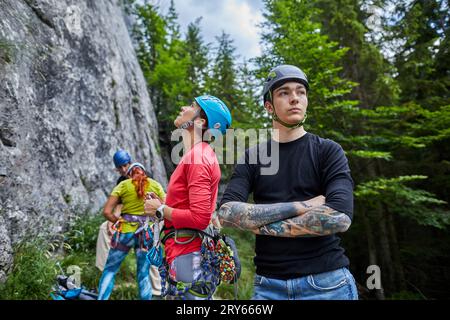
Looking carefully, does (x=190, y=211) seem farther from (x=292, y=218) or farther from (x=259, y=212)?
(x=292, y=218)

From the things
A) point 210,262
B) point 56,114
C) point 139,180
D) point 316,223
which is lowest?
point 210,262

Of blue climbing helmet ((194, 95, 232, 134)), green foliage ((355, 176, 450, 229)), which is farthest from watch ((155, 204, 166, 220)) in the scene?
green foliage ((355, 176, 450, 229))

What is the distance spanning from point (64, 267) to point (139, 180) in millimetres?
2717

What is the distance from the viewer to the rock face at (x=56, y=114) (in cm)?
619

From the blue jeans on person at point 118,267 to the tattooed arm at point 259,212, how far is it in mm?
3343

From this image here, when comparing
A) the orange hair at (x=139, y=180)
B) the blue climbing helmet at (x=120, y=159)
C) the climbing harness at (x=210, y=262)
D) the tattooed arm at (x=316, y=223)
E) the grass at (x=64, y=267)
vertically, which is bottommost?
the grass at (x=64, y=267)

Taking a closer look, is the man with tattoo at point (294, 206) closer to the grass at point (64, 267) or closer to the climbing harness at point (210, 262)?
the climbing harness at point (210, 262)

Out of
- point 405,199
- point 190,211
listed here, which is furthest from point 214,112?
point 405,199

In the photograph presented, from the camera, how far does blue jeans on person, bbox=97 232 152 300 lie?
5.03 m

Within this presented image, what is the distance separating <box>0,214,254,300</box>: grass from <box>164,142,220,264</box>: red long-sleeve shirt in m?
3.68

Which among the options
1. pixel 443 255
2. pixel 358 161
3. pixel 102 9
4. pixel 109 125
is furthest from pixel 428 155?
pixel 102 9

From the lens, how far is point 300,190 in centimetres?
214

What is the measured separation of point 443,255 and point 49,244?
1433cm

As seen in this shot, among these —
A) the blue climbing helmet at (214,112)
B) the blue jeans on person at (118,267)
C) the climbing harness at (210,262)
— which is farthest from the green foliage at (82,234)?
the blue climbing helmet at (214,112)
